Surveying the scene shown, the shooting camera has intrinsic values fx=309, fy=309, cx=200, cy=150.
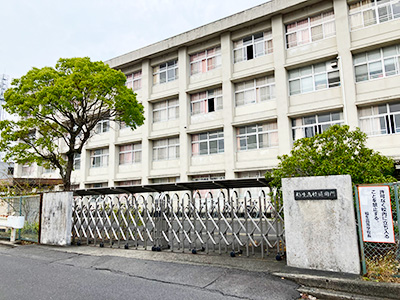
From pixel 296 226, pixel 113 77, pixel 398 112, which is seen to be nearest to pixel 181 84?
pixel 113 77

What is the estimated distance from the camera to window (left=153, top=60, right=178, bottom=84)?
25.2 metres

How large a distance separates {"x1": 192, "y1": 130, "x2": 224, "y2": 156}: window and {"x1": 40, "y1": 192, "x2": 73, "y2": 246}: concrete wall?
43.3 feet

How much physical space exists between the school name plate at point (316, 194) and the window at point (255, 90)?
15306 millimetres

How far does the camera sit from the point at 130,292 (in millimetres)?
5305

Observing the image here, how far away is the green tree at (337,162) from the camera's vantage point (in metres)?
6.91

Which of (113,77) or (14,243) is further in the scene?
(113,77)

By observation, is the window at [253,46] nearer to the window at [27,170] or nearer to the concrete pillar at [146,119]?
the concrete pillar at [146,119]

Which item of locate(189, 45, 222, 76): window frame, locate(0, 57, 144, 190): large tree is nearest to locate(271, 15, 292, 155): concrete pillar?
locate(189, 45, 222, 76): window frame

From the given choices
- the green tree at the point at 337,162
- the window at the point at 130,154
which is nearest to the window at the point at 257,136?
the window at the point at 130,154

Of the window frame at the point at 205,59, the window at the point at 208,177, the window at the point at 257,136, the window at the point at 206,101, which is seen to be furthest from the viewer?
the window frame at the point at 205,59

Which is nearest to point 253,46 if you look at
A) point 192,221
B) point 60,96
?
point 60,96

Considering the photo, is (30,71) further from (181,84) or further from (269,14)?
(269,14)

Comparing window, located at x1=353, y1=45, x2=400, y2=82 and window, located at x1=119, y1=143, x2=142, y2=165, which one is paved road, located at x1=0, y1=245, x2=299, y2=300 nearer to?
window, located at x1=353, y1=45, x2=400, y2=82

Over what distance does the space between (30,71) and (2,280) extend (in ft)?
28.8
